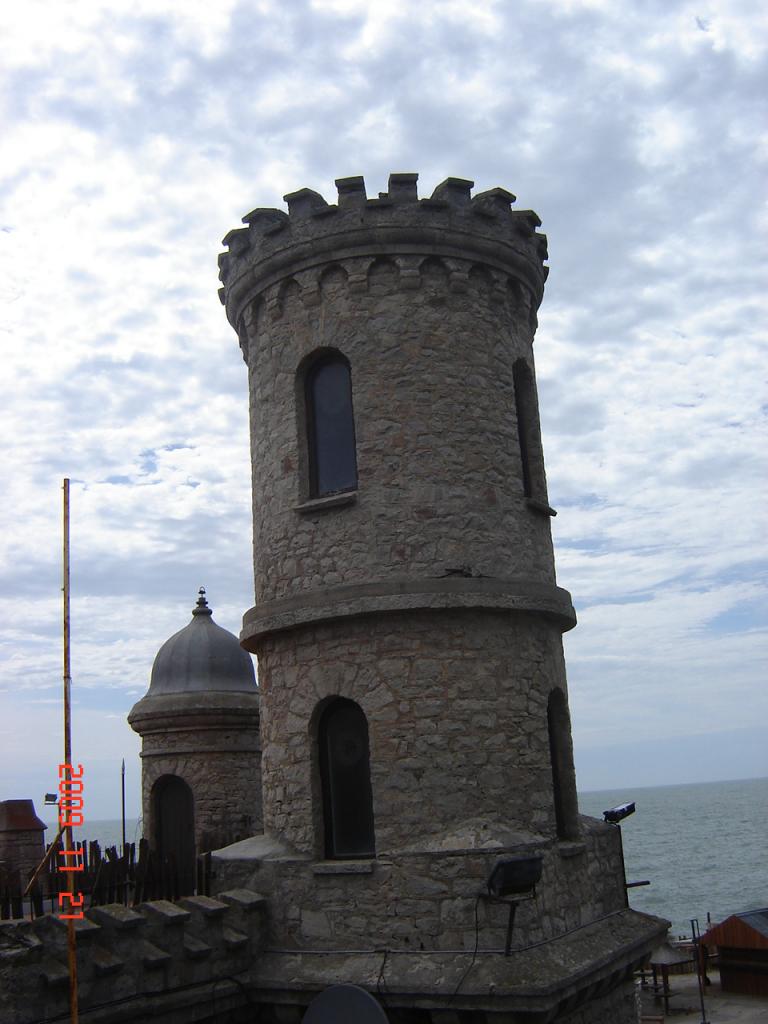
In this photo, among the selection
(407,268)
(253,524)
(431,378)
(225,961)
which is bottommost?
(225,961)

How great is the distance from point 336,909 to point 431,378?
18.3 feet

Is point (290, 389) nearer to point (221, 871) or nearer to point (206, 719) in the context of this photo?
point (221, 871)

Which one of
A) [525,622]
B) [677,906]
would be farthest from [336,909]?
[677,906]

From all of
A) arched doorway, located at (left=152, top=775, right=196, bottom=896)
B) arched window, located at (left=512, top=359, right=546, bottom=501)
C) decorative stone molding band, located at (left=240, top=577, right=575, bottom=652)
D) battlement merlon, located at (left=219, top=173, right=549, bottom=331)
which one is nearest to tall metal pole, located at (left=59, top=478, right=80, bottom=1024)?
decorative stone molding band, located at (left=240, top=577, right=575, bottom=652)

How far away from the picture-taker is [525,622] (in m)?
11.2

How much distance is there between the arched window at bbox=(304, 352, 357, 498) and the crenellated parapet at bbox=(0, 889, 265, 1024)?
446cm

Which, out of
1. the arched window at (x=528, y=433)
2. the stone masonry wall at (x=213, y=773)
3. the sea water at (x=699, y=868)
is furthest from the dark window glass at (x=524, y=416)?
the sea water at (x=699, y=868)

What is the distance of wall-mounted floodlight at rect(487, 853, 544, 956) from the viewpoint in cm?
943

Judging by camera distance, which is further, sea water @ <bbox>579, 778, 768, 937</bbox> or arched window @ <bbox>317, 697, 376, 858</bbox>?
sea water @ <bbox>579, 778, 768, 937</bbox>

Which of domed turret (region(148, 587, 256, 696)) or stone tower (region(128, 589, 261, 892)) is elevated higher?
domed turret (region(148, 587, 256, 696))

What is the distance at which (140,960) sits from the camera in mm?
9250

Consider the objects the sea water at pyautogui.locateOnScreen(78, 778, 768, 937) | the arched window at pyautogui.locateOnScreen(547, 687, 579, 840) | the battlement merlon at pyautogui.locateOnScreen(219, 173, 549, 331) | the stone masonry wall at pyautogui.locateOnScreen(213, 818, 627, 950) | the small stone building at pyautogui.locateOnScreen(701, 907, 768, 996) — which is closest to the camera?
the stone masonry wall at pyautogui.locateOnScreen(213, 818, 627, 950)

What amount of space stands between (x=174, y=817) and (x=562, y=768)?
8.54 metres

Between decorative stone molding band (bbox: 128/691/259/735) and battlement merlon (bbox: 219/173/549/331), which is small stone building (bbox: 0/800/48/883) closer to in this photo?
decorative stone molding band (bbox: 128/691/259/735)
